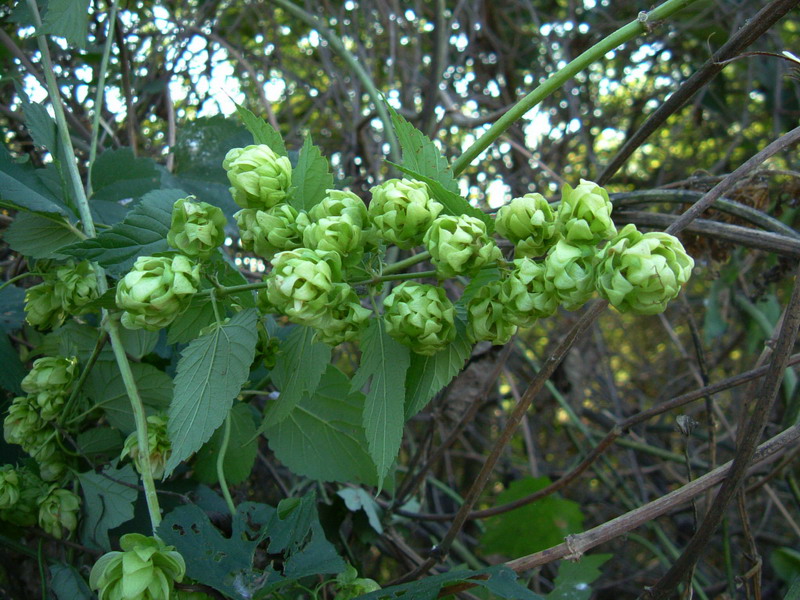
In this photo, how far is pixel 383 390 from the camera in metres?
0.82

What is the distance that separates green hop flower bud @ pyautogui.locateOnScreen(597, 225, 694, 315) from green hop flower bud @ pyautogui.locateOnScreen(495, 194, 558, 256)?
4.6 inches

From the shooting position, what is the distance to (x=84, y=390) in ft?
3.75

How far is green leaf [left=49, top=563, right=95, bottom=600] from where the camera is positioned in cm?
105

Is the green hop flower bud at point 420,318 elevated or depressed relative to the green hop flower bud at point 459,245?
depressed

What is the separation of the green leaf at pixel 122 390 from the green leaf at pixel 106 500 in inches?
3.6

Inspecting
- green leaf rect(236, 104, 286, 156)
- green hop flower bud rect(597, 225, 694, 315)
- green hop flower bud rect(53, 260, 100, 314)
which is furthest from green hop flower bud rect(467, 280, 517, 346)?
green hop flower bud rect(53, 260, 100, 314)

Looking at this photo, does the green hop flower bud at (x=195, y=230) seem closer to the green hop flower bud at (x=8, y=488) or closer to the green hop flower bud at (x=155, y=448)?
the green hop flower bud at (x=155, y=448)

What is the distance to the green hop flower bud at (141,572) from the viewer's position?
0.78m

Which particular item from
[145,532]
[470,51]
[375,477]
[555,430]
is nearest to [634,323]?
[555,430]

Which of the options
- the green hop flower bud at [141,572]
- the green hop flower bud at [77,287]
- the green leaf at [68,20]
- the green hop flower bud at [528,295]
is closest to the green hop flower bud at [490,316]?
the green hop flower bud at [528,295]

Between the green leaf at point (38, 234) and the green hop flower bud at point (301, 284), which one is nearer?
the green hop flower bud at point (301, 284)

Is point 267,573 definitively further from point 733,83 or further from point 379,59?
point 733,83

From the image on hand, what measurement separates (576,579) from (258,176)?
103 cm

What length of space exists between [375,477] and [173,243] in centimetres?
55
